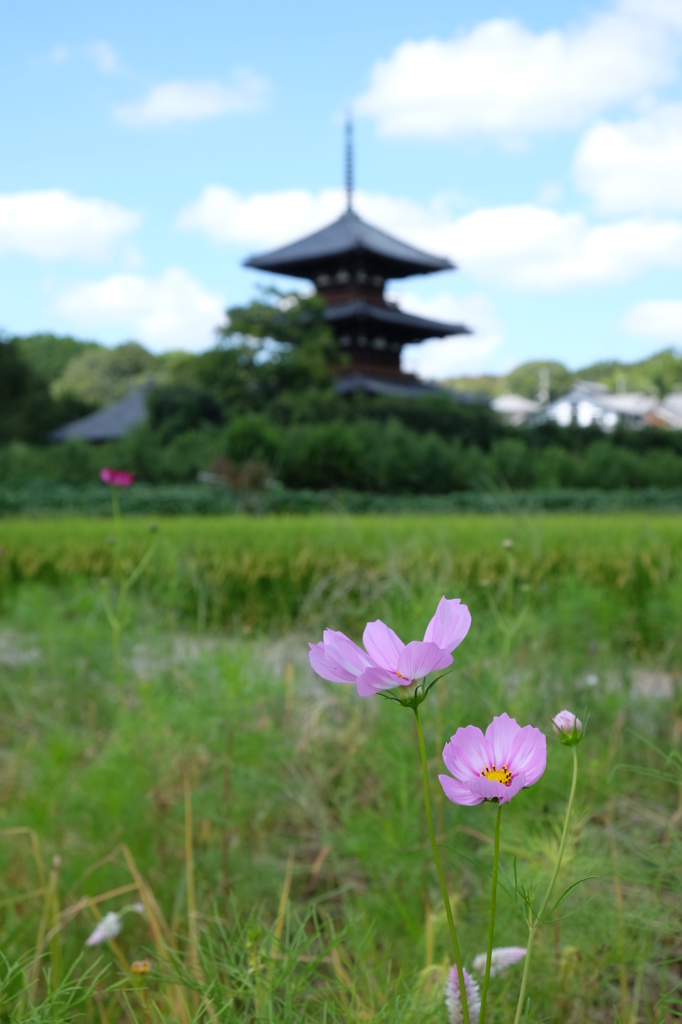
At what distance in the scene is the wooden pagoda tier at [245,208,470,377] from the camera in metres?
25.0

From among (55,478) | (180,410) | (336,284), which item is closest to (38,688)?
(55,478)

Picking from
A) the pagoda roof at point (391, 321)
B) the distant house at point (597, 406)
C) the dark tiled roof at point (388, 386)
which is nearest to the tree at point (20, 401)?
the pagoda roof at point (391, 321)

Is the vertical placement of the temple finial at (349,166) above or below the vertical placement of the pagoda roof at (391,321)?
above

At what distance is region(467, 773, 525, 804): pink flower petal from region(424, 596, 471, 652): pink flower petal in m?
0.07

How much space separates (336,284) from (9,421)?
32.8 ft

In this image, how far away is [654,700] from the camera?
9.17 feet

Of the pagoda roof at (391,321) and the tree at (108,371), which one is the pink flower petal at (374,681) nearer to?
the pagoda roof at (391,321)

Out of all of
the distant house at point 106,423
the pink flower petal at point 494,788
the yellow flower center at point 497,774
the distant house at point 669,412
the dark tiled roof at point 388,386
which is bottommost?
the yellow flower center at point 497,774

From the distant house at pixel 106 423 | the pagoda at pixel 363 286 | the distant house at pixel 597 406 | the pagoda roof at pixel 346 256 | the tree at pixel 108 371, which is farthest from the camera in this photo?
the distant house at pixel 597 406

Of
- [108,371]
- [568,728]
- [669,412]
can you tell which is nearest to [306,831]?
[568,728]

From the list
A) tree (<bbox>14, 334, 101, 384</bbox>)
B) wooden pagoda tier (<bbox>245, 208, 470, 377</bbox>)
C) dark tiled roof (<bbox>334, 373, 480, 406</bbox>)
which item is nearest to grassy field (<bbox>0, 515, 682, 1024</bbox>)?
dark tiled roof (<bbox>334, 373, 480, 406</bbox>)

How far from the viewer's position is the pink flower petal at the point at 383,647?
1.66ft

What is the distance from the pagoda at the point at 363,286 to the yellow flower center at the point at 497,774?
23.8m

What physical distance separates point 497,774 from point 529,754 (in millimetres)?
21
